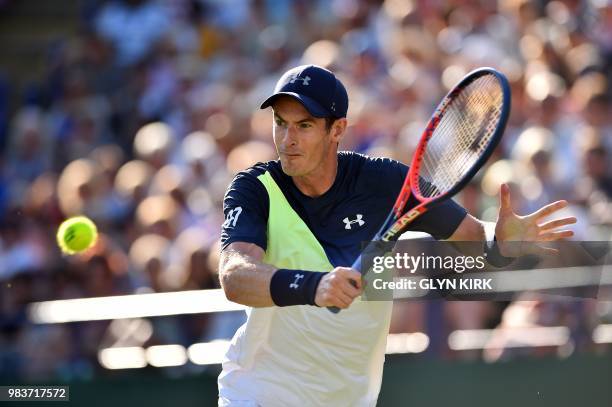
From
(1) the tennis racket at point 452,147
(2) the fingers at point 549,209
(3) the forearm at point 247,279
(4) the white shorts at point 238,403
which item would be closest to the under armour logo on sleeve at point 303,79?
(1) the tennis racket at point 452,147

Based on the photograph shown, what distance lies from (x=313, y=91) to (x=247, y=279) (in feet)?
2.88

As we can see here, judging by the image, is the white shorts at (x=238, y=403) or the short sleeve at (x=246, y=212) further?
the white shorts at (x=238, y=403)

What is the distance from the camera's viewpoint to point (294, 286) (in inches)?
171

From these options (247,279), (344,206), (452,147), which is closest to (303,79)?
(344,206)

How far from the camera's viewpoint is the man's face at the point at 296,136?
16.2ft

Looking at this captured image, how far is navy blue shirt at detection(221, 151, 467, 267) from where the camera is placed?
495 cm

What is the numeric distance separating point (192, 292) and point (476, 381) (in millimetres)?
1973

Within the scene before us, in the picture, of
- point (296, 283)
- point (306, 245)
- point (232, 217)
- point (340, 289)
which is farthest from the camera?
point (306, 245)

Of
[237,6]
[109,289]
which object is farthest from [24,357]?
[237,6]

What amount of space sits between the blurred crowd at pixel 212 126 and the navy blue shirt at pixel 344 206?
2551mm

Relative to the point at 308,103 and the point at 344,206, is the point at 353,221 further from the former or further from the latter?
the point at 308,103

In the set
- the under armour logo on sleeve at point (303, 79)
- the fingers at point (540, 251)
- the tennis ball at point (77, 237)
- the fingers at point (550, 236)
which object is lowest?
the fingers at point (540, 251)

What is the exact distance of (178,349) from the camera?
788 cm

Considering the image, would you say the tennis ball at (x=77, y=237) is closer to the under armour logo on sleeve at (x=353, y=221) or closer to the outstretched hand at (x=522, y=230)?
the under armour logo on sleeve at (x=353, y=221)
